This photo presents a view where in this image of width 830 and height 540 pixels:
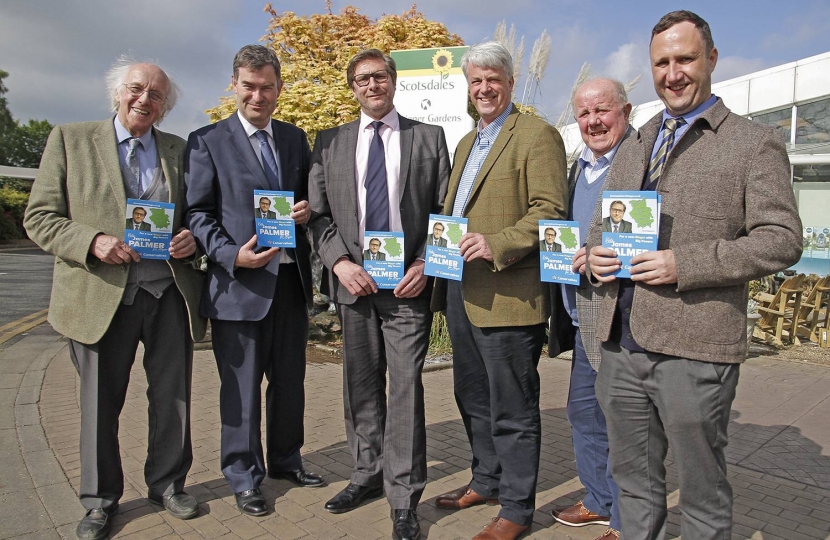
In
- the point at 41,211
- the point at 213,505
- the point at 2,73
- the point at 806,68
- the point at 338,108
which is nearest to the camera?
the point at 41,211

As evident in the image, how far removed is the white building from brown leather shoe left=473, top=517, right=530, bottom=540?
11095 millimetres

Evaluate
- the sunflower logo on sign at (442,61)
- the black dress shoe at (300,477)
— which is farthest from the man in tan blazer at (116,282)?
the sunflower logo on sign at (442,61)

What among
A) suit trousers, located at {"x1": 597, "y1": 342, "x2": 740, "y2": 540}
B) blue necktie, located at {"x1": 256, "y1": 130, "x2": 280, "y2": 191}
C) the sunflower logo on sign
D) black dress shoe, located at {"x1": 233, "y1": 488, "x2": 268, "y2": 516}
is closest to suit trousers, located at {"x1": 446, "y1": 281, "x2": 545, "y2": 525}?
suit trousers, located at {"x1": 597, "y1": 342, "x2": 740, "y2": 540}

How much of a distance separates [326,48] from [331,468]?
8318 millimetres

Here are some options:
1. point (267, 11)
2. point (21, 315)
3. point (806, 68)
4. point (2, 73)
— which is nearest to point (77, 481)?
point (21, 315)

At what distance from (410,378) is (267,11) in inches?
367

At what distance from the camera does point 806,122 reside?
1426 cm

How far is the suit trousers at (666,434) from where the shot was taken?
2.23 meters

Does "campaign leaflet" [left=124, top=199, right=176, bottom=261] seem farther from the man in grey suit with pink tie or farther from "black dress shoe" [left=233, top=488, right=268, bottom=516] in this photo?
"black dress shoe" [left=233, top=488, right=268, bottom=516]

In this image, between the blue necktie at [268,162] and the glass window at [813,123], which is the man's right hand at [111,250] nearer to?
the blue necktie at [268,162]

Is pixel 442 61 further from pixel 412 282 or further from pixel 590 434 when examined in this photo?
pixel 590 434

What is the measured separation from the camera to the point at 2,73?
148ft

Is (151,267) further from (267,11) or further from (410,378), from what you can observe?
(267,11)

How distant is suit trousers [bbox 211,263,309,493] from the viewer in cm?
368
